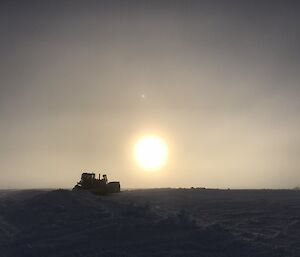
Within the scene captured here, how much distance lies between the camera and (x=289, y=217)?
45844mm

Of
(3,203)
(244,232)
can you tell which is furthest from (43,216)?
(244,232)

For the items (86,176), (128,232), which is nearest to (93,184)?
(86,176)

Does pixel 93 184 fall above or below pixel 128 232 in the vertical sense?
above

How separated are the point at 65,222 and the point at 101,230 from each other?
195 inches

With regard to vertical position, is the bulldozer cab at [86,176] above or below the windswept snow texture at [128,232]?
above

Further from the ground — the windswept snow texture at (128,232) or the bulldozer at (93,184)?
the bulldozer at (93,184)

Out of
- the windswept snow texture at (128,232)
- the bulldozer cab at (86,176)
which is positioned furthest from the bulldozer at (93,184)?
the windswept snow texture at (128,232)

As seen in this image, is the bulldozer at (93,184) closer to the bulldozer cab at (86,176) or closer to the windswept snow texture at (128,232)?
the bulldozer cab at (86,176)

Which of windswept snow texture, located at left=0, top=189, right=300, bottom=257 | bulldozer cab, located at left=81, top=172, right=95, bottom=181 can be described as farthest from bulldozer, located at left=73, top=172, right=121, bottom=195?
windswept snow texture, located at left=0, top=189, right=300, bottom=257

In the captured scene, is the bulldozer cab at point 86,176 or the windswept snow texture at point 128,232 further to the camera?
the bulldozer cab at point 86,176

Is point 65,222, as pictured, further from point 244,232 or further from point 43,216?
point 244,232

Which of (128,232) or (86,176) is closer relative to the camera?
(128,232)

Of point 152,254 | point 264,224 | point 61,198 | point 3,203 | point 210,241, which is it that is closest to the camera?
point 152,254

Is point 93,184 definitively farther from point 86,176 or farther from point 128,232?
point 128,232
